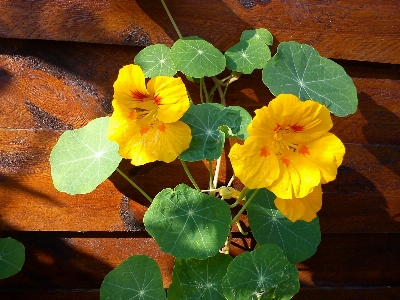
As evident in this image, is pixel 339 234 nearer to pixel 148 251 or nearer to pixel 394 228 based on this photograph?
pixel 394 228

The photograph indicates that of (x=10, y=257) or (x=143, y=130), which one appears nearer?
(x=143, y=130)

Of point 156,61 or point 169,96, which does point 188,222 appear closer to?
point 169,96

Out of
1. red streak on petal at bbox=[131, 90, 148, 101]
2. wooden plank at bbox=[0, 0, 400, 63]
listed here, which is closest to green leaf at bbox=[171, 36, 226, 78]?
wooden plank at bbox=[0, 0, 400, 63]

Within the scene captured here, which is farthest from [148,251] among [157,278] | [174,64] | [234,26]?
[234,26]

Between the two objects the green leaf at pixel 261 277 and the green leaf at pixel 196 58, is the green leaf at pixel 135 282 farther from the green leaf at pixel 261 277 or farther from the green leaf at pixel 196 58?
the green leaf at pixel 196 58

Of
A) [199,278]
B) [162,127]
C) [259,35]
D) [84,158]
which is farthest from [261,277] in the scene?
[259,35]

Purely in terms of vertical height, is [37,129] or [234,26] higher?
[234,26]

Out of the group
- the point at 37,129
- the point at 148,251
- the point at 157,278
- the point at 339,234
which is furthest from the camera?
the point at 339,234

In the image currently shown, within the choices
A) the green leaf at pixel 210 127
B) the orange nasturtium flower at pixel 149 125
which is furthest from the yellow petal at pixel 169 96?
the green leaf at pixel 210 127
